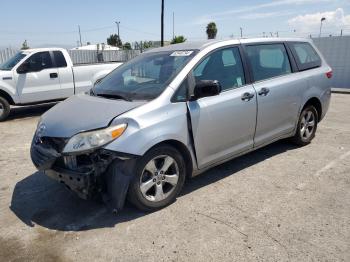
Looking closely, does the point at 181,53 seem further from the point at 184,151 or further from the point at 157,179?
the point at 157,179

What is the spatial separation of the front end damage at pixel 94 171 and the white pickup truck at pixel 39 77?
19.4 ft

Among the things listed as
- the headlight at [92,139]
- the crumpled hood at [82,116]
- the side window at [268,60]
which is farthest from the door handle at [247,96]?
the headlight at [92,139]

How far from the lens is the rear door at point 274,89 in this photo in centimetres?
441

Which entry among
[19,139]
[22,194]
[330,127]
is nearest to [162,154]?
[22,194]

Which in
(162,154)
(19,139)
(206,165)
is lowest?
(19,139)

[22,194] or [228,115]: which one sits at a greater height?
[228,115]

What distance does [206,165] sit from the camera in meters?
3.94

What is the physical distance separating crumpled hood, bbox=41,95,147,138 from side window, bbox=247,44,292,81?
181 centimetres

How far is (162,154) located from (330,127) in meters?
4.86

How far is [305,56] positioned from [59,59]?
21.2 feet

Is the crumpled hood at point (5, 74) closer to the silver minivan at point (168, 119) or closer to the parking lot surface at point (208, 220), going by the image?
the parking lot surface at point (208, 220)

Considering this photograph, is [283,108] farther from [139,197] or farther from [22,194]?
[22,194]

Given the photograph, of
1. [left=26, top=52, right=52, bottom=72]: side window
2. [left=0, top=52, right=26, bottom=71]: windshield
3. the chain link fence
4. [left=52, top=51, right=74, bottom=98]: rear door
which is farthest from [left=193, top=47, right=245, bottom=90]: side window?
the chain link fence

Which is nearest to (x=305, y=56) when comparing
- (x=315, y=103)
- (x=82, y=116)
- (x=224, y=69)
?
(x=315, y=103)
